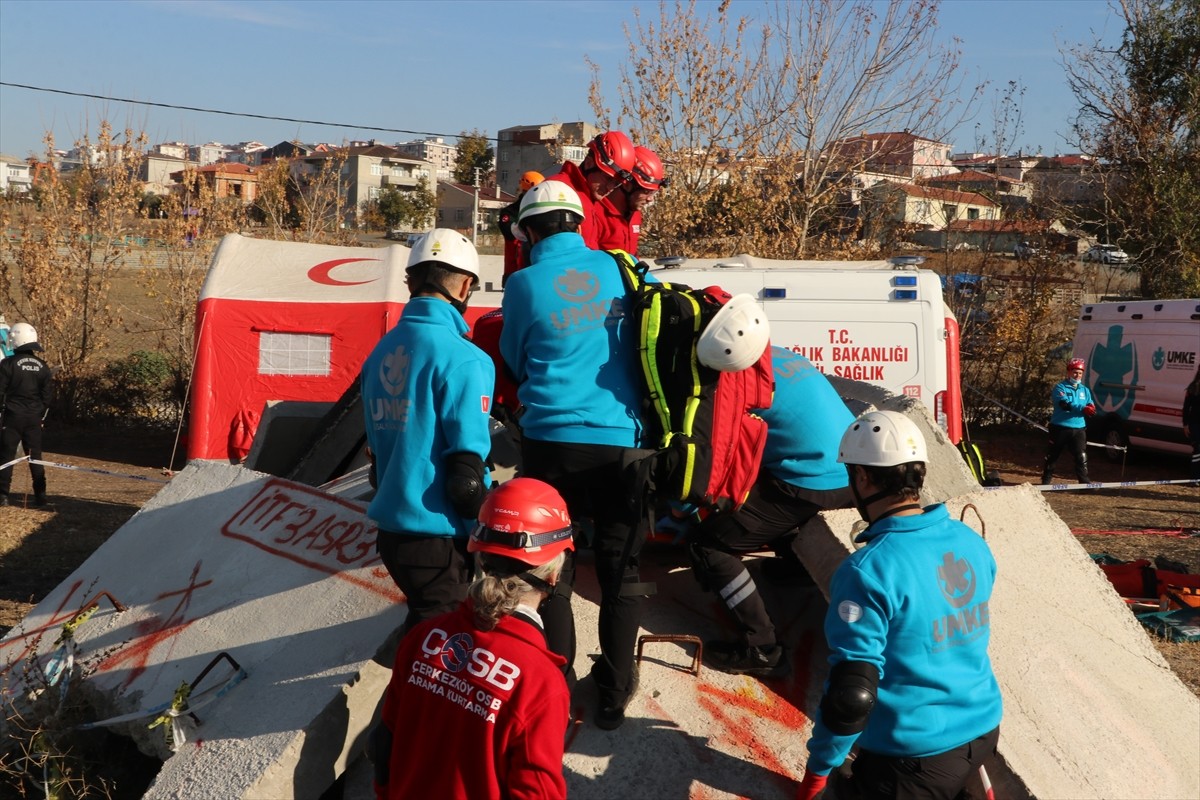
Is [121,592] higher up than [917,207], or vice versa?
[917,207]

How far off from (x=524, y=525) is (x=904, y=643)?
3.69 ft

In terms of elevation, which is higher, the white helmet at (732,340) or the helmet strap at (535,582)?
the white helmet at (732,340)

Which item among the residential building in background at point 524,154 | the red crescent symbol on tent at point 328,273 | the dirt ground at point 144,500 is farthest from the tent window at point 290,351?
the residential building in background at point 524,154

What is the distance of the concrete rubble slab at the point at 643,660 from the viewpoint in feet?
13.5

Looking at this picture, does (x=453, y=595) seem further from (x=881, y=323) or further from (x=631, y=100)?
(x=631, y=100)

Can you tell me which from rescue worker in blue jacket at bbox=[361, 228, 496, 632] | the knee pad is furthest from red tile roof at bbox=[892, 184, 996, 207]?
the knee pad

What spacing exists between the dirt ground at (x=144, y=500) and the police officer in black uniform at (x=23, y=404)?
1.38ft

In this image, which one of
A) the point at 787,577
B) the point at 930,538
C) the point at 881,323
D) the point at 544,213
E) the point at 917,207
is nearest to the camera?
the point at 930,538

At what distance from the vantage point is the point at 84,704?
192 inches

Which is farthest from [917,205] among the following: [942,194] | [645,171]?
[645,171]

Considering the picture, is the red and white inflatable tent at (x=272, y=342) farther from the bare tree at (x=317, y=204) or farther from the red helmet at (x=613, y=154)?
the bare tree at (x=317, y=204)

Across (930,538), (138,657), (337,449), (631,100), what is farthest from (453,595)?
(631,100)

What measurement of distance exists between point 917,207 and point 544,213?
21.1 metres

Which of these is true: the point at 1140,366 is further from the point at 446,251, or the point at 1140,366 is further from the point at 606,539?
the point at 446,251
